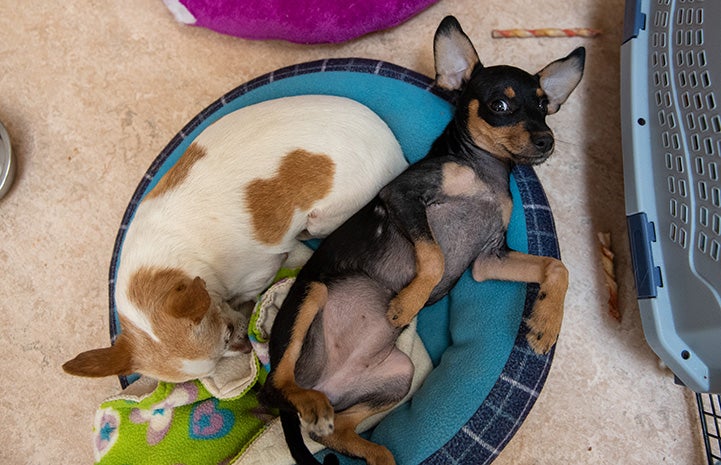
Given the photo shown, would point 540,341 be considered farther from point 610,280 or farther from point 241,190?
point 241,190

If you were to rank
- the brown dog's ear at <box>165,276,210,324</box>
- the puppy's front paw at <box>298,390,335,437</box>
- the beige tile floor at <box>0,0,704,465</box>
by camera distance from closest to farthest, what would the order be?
the brown dog's ear at <box>165,276,210,324</box> < the puppy's front paw at <box>298,390,335,437</box> < the beige tile floor at <box>0,0,704,465</box>

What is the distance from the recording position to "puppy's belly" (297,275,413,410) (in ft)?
7.65

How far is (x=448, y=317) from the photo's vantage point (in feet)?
8.98

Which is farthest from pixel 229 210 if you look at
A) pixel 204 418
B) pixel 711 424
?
pixel 711 424

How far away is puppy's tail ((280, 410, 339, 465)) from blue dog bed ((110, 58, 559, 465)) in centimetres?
40

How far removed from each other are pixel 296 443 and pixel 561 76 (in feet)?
5.88

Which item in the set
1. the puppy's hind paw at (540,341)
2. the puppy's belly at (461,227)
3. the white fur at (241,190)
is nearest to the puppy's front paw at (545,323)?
the puppy's hind paw at (540,341)

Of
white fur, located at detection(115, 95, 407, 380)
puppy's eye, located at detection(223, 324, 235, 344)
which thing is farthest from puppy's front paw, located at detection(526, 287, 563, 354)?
puppy's eye, located at detection(223, 324, 235, 344)

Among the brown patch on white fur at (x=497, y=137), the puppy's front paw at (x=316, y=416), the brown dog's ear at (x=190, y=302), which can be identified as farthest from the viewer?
the brown patch on white fur at (x=497, y=137)

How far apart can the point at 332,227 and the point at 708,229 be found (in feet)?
4.89

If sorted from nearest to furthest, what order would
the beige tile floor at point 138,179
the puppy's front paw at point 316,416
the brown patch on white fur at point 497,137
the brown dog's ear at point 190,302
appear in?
the brown dog's ear at point 190,302 → the puppy's front paw at point 316,416 → the brown patch on white fur at point 497,137 → the beige tile floor at point 138,179

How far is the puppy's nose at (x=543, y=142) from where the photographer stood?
2.07 metres

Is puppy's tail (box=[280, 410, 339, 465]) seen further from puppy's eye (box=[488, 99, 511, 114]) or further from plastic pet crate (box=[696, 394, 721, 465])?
plastic pet crate (box=[696, 394, 721, 465])

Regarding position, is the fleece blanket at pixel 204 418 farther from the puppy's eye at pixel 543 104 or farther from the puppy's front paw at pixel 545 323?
the puppy's eye at pixel 543 104
